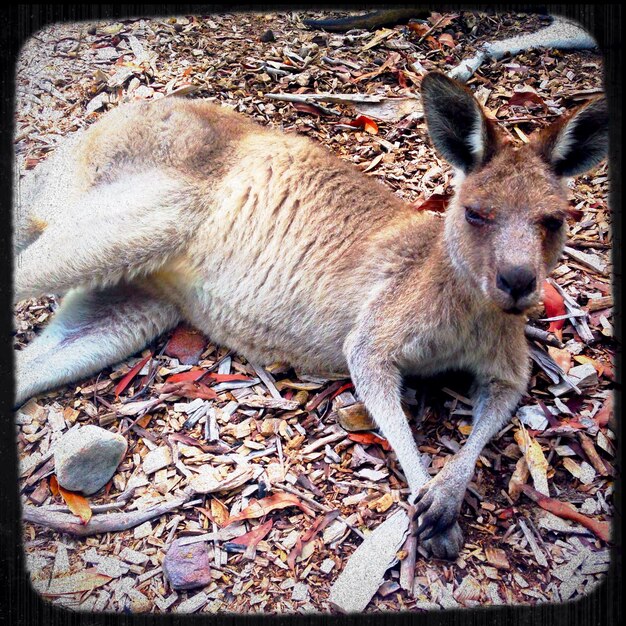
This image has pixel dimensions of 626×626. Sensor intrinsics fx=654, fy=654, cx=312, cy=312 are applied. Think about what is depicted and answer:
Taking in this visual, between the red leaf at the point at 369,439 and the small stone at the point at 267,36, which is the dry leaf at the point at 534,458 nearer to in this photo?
the red leaf at the point at 369,439

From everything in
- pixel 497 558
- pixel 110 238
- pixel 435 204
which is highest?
pixel 110 238

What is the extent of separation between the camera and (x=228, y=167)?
4.17 meters

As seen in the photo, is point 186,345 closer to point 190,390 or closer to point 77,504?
point 190,390

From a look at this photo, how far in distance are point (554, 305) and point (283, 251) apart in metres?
1.74

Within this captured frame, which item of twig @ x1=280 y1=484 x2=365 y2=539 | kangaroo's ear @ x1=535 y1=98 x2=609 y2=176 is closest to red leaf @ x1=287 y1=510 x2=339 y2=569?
twig @ x1=280 y1=484 x2=365 y2=539

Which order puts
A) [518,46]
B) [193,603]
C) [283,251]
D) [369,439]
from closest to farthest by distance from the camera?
[193,603] → [369,439] → [283,251] → [518,46]

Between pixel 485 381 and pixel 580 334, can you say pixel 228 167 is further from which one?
pixel 580 334

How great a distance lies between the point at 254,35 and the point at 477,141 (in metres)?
2.45

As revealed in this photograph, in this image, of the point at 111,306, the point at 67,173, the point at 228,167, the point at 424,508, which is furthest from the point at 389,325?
the point at 67,173

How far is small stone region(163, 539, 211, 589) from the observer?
2.91 metres

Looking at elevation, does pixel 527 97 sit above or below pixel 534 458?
above

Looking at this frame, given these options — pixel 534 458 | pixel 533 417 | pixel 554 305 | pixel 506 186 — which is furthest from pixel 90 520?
pixel 554 305

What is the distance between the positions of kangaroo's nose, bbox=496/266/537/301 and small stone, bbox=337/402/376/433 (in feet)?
3.58

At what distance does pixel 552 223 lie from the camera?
10.3 feet
